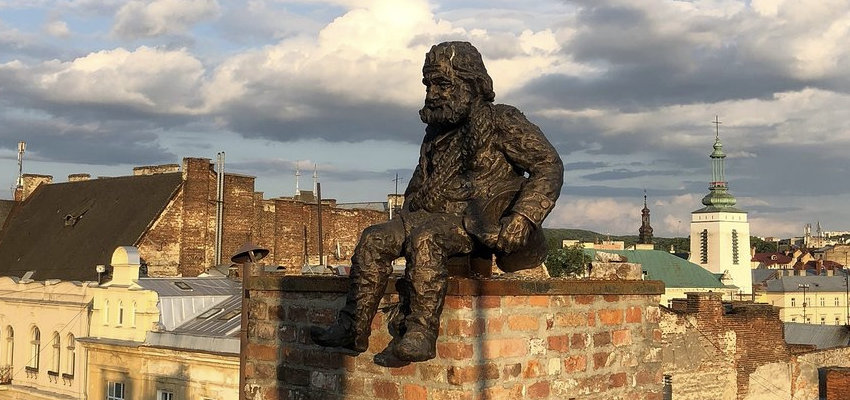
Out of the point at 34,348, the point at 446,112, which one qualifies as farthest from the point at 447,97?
the point at 34,348

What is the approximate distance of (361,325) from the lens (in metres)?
4.17

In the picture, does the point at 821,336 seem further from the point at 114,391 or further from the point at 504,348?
the point at 504,348

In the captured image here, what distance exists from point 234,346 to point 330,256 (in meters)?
20.2

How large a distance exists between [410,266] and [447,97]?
928mm

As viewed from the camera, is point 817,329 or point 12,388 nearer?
point 12,388

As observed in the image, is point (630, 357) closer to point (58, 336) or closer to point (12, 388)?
point (58, 336)

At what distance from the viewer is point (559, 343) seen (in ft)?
14.4

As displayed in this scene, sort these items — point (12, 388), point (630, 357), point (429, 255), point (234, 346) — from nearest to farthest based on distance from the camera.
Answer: point (429, 255)
point (630, 357)
point (234, 346)
point (12, 388)

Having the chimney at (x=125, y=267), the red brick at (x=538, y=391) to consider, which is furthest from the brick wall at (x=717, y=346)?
the red brick at (x=538, y=391)

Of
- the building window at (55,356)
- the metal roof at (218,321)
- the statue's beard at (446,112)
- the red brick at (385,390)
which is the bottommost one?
the building window at (55,356)

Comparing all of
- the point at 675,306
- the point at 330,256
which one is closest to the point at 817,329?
the point at 675,306

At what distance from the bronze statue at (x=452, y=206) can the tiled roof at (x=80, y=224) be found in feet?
94.9

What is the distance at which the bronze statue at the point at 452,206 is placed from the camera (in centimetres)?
395

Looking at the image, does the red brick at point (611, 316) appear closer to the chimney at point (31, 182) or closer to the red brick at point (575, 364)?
the red brick at point (575, 364)
